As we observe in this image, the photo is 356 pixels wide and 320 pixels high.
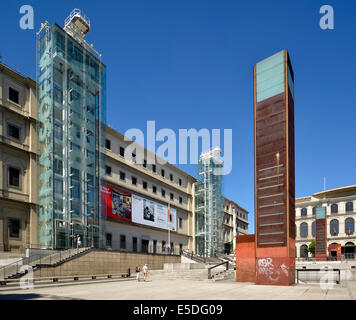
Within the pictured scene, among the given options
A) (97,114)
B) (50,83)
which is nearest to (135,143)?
(97,114)

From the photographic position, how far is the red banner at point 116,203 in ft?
134

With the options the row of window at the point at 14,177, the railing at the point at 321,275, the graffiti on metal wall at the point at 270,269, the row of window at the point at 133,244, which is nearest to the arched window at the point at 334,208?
the row of window at the point at 133,244

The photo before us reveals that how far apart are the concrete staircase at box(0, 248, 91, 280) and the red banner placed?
28.9 feet

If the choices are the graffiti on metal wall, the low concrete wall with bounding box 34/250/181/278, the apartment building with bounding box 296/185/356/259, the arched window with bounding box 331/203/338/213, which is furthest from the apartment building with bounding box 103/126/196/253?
the arched window with bounding box 331/203/338/213

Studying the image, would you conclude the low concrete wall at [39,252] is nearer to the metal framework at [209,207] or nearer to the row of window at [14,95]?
the row of window at [14,95]

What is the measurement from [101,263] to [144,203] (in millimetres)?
16367

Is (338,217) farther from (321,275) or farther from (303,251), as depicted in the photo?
(321,275)

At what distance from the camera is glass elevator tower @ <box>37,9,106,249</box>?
3381cm

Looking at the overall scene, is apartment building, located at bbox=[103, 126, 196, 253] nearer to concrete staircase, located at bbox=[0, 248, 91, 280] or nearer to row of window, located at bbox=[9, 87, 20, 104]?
concrete staircase, located at bbox=[0, 248, 91, 280]

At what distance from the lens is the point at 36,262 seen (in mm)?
26688

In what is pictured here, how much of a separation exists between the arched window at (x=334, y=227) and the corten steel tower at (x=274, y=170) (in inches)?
2183

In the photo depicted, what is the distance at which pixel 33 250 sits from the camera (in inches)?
1137
